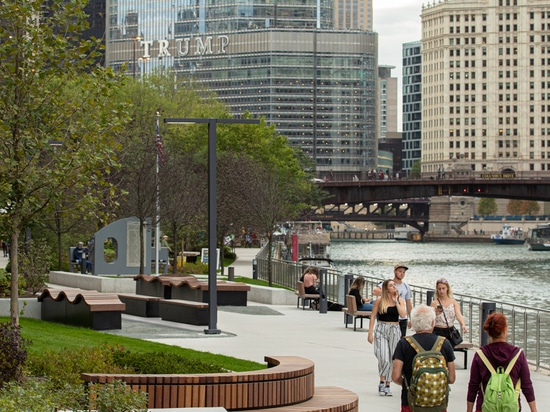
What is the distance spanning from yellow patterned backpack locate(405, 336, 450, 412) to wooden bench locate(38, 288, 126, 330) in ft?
44.8

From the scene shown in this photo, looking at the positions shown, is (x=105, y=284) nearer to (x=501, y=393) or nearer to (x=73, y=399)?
(x=73, y=399)

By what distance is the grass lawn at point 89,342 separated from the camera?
734 inches

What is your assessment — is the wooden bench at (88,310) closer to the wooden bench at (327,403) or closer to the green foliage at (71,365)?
the green foliage at (71,365)

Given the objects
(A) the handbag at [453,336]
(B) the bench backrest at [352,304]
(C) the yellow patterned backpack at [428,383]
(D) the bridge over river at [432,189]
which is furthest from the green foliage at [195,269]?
(D) the bridge over river at [432,189]

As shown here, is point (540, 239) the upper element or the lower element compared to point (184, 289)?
upper

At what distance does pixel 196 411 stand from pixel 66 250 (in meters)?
41.6

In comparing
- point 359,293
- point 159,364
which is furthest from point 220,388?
point 359,293

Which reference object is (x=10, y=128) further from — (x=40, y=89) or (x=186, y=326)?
(x=186, y=326)

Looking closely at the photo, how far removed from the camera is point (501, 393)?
35.6 ft

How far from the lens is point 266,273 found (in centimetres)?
5184

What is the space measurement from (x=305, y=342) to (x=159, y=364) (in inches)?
429

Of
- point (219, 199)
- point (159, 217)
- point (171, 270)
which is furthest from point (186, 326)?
point (219, 199)

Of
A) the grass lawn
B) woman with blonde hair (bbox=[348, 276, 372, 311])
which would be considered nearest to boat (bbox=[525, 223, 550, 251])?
woman with blonde hair (bbox=[348, 276, 372, 311])

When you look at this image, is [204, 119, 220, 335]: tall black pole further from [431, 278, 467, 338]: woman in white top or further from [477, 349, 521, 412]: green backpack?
[477, 349, 521, 412]: green backpack
